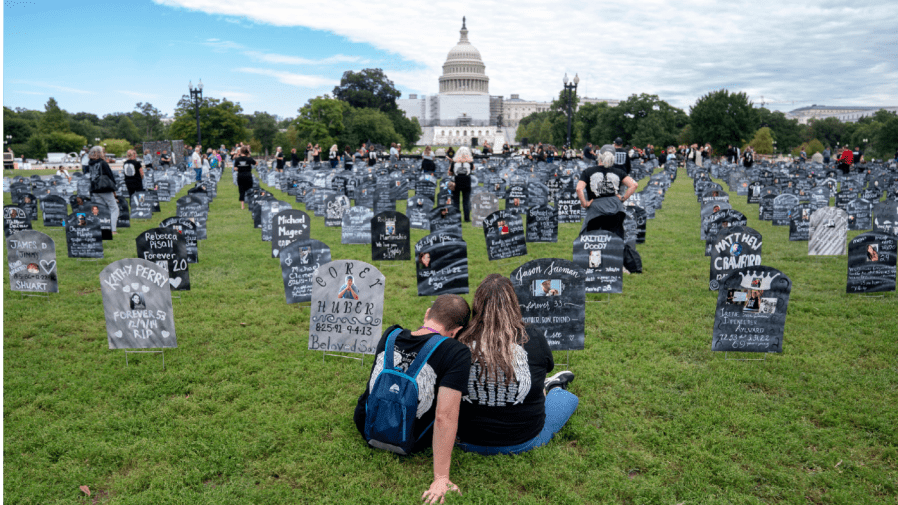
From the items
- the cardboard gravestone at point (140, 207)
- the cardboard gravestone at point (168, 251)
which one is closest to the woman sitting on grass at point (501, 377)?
the cardboard gravestone at point (168, 251)

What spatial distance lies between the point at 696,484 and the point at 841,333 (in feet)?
13.5

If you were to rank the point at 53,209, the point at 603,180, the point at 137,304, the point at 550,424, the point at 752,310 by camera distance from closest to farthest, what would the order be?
1. the point at 550,424
2. the point at 137,304
3. the point at 752,310
4. the point at 603,180
5. the point at 53,209

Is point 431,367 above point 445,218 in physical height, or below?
below

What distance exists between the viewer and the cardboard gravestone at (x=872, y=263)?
7836 mm

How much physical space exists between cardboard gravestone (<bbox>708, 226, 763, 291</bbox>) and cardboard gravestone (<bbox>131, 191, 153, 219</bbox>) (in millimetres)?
14191

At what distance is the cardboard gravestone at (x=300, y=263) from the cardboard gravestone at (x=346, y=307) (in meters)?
1.57

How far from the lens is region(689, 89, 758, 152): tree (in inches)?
2682

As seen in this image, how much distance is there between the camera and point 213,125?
2462 inches

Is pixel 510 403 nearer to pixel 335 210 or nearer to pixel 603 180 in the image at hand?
pixel 603 180

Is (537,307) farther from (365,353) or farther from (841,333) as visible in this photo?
(841,333)

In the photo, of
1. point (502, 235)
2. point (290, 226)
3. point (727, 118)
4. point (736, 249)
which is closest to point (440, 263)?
point (502, 235)

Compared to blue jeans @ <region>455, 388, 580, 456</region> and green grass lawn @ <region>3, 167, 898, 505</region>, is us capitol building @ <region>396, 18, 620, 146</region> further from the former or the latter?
blue jeans @ <region>455, 388, 580, 456</region>

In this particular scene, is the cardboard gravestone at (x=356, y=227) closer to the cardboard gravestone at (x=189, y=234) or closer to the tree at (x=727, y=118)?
the cardboard gravestone at (x=189, y=234)

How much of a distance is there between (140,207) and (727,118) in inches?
2643
